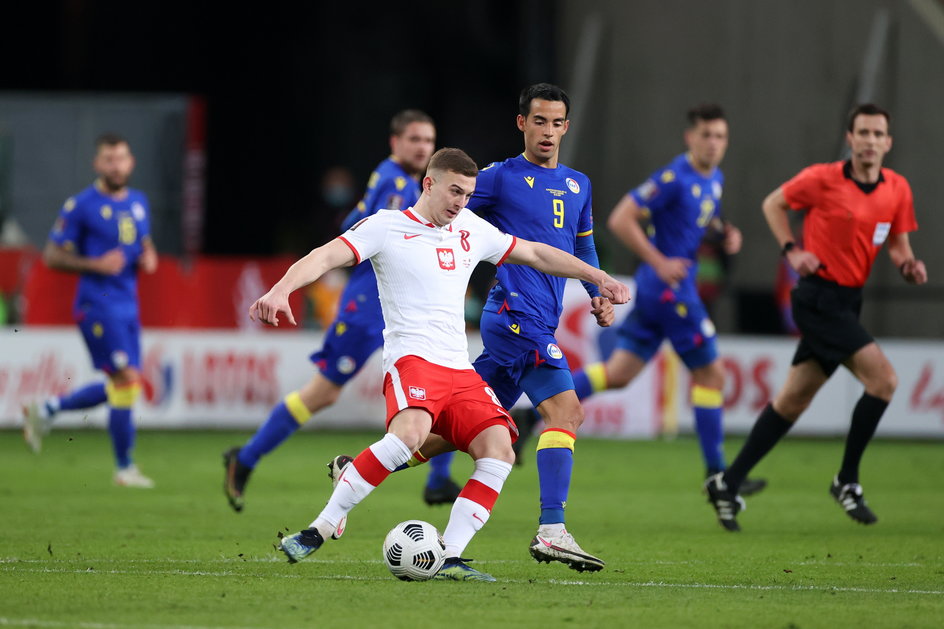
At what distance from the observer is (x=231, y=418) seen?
56.4 feet

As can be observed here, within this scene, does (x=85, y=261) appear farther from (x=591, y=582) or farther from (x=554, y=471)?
(x=591, y=582)

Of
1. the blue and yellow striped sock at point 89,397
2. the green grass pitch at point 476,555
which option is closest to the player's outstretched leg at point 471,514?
the green grass pitch at point 476,555

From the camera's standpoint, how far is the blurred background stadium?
17.5 metres

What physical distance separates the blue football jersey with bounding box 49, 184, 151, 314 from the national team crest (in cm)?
532

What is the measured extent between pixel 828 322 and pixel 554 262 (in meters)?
2.78

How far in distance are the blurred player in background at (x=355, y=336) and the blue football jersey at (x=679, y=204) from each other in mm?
1639

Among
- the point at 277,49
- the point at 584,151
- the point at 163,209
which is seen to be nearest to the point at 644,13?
the point at 584,151

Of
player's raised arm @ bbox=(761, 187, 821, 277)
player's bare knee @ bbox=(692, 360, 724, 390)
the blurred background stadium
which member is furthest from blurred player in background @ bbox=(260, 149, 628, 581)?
the blurred background stadium

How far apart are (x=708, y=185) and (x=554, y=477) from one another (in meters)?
4.00

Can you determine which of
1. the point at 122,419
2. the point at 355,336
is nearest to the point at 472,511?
the point at 355,336

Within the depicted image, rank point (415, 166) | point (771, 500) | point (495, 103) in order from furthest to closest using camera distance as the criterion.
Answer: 1. point (495, 103)
2. point (771, 500)
3. point (415, 166)

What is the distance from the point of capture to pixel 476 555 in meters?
8.15

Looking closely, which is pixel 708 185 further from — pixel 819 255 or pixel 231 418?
pixel 231 418

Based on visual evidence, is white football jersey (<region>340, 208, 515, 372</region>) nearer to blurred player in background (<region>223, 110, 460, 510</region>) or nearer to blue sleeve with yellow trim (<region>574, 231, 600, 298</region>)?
blue sleeve with yellow trim (<region>574, 231, 600, 298</region>)
